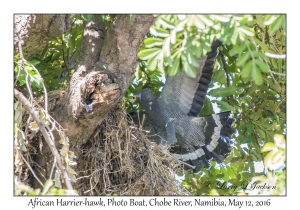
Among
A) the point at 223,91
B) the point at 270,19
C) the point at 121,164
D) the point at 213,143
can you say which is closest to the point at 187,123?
the point at 213,143

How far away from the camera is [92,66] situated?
4.18m

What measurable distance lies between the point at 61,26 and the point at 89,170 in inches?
51.0

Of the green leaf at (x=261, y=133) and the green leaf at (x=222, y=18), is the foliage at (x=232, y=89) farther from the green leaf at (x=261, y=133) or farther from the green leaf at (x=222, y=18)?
the green leaf at (x=222, y=18)


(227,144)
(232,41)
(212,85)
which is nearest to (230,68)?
(212,85)

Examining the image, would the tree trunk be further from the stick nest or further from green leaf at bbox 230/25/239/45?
green leaf at bbox 230/25/239/45

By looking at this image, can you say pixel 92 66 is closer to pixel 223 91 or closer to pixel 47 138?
pixel 47 138

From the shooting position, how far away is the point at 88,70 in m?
4.17

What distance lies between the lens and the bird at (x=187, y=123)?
5543 millimetres

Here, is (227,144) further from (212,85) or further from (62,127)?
(62,127)

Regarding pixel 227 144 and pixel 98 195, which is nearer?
pixel 98 195

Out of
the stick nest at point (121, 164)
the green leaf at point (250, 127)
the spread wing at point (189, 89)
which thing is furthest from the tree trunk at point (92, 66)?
the green leaf at point (250, 127)

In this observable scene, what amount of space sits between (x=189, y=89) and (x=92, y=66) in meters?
1.58

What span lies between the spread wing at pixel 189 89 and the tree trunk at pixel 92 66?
1245mm
